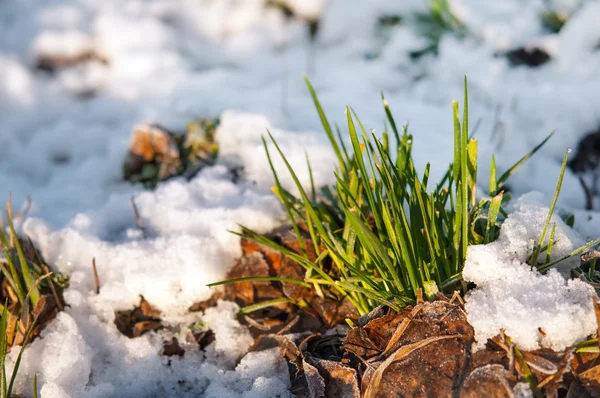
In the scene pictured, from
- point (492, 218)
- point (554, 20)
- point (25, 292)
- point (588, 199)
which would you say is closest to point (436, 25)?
point (554, 20)

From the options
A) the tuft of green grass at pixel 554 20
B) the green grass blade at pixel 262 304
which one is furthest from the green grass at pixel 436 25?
the green grass blade at pixel 262 304

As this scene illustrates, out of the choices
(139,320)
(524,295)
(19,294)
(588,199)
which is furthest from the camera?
(588,199)

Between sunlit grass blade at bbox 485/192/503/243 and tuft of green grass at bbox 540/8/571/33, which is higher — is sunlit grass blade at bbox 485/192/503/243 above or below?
below

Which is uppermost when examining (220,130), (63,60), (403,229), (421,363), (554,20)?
(63,60)

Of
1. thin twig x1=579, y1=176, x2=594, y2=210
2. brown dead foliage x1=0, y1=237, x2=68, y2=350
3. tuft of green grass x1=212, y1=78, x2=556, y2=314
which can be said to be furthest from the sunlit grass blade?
brown dead foliage x1=0, y1=237, x2=68, y2=350

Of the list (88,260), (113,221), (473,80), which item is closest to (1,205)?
(113,221)

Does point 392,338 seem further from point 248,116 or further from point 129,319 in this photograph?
point 248,116

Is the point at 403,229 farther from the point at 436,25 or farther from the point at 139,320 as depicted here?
the point at 436,25

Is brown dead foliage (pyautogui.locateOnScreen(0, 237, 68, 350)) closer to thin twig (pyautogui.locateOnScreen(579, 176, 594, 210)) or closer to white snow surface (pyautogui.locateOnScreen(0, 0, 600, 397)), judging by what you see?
white snow surface (pyautogui.locateOnScreen(0, 0, 600, 397))
